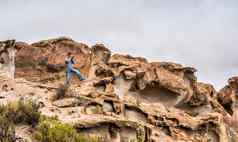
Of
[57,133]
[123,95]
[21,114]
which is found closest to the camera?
[57,133]

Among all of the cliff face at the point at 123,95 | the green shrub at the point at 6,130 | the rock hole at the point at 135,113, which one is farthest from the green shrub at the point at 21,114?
the rock hole at the point at 135,113

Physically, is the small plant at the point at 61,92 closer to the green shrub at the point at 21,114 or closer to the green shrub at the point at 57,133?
the green shrub at the point at 21,114

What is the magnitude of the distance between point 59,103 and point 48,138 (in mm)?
4171

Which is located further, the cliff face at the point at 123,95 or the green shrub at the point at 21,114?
the cliff face at the point at 123,95

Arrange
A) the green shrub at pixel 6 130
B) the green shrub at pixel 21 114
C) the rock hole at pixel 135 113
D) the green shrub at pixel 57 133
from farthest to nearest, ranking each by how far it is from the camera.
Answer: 1. the rock hole at pixel 135 113
2. the green shrub at pixel 21 114
3. the green shrub at pixel 57 133
4. the green shrub at pixel 6 130

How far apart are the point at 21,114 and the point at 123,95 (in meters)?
6.07

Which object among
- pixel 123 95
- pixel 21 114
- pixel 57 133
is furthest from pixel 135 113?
pixel 57 133

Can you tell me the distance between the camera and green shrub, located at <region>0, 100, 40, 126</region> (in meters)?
18.5

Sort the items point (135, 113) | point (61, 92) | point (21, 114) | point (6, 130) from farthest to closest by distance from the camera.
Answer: point (135, 113) < point (61, 92) < point (21, 114) < point (6, 130)

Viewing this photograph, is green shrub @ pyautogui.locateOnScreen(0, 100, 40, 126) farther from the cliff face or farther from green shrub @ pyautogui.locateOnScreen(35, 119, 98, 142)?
the cliff face

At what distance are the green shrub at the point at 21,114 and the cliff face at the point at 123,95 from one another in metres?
1.16

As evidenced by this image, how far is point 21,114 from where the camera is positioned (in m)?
18.6

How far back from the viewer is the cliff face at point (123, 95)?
20.6 meters

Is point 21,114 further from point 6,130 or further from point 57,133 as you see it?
point 57,133
